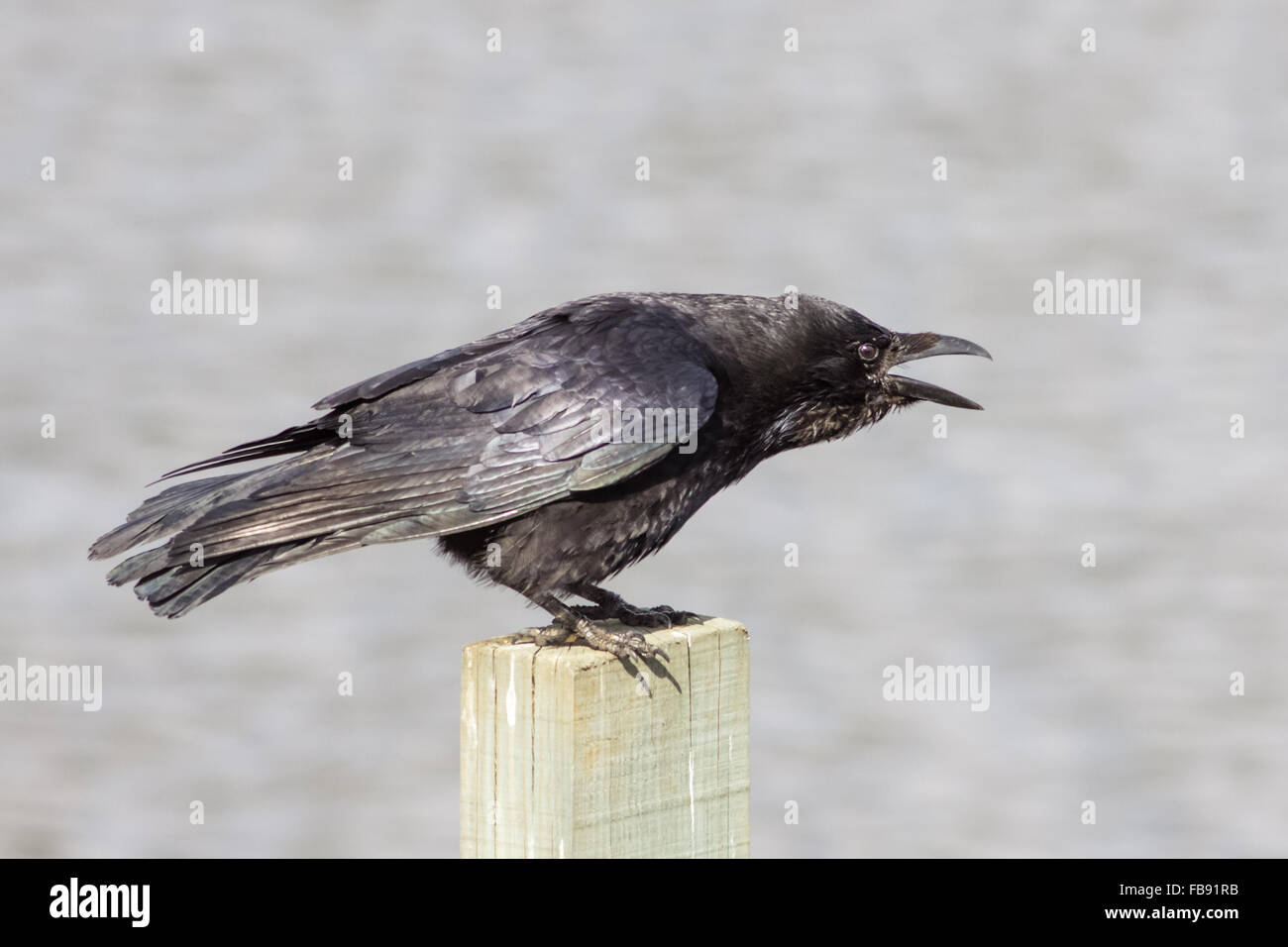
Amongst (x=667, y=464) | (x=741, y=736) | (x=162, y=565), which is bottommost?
(x=741, y=736)

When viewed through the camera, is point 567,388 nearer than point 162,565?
No

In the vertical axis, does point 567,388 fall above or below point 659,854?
above

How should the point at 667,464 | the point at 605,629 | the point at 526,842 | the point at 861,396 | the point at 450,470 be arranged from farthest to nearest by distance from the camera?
the point at 861,396
the point at 667,464
the point at 450,470
the point at 605,629
the point at 526,842

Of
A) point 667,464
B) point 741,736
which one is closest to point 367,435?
point 667,464

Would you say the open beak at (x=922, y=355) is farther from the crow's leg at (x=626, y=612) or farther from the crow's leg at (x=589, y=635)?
the crow's leg at (x=589, y=635)

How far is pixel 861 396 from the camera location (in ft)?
17.8

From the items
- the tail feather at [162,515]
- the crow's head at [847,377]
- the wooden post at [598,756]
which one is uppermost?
the crow's head at [847,377]

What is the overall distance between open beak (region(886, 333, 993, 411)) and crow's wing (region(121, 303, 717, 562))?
77cm

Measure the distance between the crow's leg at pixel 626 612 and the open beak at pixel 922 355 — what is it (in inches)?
50.4

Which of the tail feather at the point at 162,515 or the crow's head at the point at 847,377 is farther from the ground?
the crow's head at the point at 847,377

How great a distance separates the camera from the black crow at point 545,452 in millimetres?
4328

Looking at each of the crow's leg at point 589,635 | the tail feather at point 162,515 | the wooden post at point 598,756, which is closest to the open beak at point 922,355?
the crow's leg at point 589,635

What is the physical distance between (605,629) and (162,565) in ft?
4.03

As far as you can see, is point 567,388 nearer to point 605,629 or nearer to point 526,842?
point 605,629
